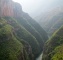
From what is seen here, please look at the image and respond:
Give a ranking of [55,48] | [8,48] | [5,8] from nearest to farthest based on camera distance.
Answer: [8,48]
[55,48]
[5,8]

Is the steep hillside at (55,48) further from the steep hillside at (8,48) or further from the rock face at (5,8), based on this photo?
the rock face at (5,8)

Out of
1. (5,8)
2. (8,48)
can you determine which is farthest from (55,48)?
(5,8)

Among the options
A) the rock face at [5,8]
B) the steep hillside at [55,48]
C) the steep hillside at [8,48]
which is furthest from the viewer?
the rock face at [5,8]

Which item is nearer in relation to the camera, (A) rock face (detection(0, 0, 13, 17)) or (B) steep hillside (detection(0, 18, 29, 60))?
(B) steep hillside (detection(0, 18, 29, 60))

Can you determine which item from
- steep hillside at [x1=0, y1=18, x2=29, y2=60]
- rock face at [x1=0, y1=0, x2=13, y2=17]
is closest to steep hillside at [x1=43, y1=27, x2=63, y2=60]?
steep hillside at [x1=0, y1=18, x2=29, y2=60]

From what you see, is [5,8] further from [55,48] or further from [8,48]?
[55,48]

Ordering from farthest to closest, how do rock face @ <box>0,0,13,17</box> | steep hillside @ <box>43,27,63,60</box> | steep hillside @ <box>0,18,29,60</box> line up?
rock face @ <box>0,0,13,17</box> → steep hillside @ <box>43,27,63,60</box> → steep hillside @ <box>0,18,29,60</box>

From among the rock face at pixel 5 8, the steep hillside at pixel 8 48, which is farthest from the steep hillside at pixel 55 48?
the rock face at pixel 5 8

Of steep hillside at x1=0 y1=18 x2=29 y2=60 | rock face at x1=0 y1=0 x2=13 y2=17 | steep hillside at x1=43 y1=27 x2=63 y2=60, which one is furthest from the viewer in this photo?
rock face at x1=0 y1=0 x2=13 y2=17

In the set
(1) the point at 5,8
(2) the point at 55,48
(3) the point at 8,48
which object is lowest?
(2) the point at 55,48

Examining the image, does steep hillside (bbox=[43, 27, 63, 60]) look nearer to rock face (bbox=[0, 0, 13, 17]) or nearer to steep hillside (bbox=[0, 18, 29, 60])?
steep hillside (bbox=[0, 18, 29, 60])

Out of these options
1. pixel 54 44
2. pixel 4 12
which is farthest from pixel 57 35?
pixel 4 12

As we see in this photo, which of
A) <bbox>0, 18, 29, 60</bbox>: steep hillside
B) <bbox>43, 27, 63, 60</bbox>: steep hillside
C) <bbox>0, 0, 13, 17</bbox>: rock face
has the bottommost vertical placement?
<bbox>43, 27, 63, 60</bbox>: steep hillside
